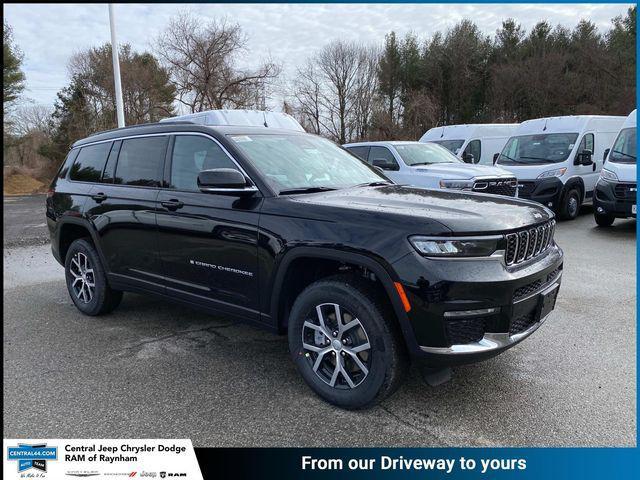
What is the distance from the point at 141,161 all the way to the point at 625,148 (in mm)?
9403

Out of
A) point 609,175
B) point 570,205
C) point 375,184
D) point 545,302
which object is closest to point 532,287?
point 545,302

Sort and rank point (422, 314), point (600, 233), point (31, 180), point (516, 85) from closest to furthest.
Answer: point (422, 314) < point (600, 233) < point (31, 180) < point (516, 85)

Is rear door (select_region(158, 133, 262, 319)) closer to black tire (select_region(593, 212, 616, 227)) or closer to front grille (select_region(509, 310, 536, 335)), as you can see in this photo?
front grille (select_region(509, 310, 536, 335))

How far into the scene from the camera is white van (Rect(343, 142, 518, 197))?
9430 mm

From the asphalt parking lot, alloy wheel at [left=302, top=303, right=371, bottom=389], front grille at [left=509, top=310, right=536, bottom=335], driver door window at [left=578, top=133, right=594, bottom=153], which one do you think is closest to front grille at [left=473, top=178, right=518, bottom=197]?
driver door window at [left=578, top=133, right=594, bottom=153]

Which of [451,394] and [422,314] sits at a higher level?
[422,314]

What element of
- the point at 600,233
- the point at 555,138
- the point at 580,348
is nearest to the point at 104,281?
the point at 580,348

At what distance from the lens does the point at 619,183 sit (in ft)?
30.1

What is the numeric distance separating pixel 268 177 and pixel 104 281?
2.34 m

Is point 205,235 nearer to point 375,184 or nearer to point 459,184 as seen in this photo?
point 375,184

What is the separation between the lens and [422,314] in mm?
2678

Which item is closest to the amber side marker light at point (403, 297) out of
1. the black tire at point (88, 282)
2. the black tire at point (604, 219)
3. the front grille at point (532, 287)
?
the front grille at point (532, 287)

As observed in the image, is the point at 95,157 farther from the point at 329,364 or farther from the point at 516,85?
the point at 516,85

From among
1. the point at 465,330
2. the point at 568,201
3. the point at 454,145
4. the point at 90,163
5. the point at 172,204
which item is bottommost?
the point at 568,201
